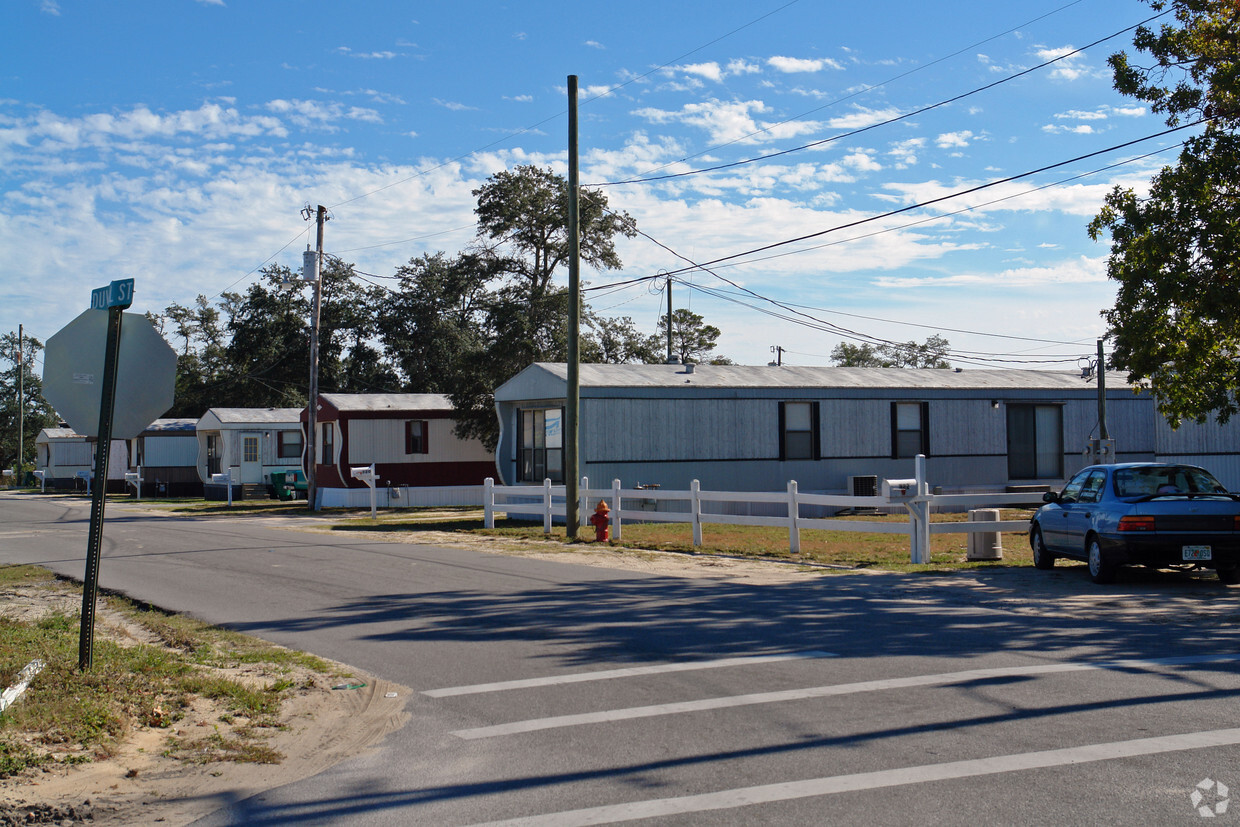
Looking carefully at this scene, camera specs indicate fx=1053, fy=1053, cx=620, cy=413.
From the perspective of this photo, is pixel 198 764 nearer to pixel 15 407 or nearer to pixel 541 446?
pixel 541 446

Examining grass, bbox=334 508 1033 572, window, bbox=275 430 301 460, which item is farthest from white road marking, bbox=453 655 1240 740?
window, bbox=275 430 301 460

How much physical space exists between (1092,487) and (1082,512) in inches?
17.7

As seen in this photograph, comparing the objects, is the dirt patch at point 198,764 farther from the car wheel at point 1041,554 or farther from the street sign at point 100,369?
the car wheel at point 1041,554

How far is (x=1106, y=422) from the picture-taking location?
104ft

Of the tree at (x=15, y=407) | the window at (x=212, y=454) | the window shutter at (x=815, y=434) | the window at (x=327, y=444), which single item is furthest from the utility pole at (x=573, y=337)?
the tree at (x=15, y=407)

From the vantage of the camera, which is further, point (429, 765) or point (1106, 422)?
point (1106, 422)

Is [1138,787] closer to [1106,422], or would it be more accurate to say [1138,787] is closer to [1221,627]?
[1221,627]

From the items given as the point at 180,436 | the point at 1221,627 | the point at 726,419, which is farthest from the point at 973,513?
the point at 180,436

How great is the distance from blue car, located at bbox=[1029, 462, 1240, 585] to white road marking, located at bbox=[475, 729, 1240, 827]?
6.89 meters

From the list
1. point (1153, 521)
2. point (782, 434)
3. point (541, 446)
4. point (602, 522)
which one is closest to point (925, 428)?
point (782, 434)

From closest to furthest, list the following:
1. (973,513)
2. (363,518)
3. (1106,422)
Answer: (973,513)
(363,518)
(1106,422)

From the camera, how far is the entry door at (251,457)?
43.5m

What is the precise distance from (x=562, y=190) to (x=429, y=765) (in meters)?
35.1

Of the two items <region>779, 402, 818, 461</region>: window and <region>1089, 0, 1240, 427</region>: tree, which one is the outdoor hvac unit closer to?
<region>779, 402, 818, 461</region>: window
